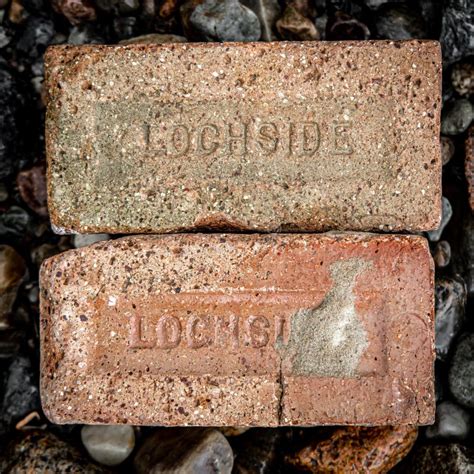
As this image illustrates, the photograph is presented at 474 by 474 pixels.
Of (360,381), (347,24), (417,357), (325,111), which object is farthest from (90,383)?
(347,24)

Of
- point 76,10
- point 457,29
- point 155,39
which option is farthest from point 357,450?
point 76,10

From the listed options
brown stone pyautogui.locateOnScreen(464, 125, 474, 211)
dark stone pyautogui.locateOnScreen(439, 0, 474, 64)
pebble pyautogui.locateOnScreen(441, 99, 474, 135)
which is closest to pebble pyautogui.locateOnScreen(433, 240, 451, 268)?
brown stone pyautogui.locateOnScreen(464, 125, 474, 211)

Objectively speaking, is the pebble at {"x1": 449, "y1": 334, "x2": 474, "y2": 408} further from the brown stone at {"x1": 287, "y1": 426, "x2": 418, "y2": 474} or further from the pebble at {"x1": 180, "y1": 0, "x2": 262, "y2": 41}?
the pebble at {"x1": 180, "y1": 0, "x2": 262, "y2": 41}

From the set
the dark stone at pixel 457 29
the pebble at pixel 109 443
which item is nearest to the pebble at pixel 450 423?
the pebble at pixel 109 443

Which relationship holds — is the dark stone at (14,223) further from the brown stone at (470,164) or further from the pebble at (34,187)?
the brown stone at (470,164)

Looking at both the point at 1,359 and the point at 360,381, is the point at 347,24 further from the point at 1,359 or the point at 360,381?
the point at 1,359

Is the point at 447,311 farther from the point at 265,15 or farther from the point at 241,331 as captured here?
the point at 265,15
